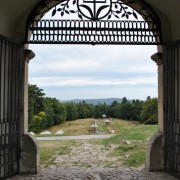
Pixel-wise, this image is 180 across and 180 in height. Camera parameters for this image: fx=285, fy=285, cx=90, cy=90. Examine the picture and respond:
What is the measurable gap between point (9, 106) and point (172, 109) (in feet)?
10.4

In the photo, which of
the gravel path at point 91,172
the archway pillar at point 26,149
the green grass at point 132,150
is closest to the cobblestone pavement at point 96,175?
the gravel path at point 91,172

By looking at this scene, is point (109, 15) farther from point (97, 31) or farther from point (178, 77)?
point (178, 77)

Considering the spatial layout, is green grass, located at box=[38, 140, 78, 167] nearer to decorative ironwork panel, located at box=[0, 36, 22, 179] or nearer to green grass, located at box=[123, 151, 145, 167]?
decorative ironwork panel, located at box=[0, 36, 22, 179]

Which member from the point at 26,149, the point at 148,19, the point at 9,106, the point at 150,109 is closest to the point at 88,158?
the point at 26,149

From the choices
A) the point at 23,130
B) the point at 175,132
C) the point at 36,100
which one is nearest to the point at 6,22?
the point at 23,130

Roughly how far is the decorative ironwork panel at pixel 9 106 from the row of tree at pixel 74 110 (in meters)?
10.6

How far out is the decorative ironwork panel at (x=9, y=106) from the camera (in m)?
5.09

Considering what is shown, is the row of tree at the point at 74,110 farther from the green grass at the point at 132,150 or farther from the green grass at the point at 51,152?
the green grass at the point at 51,152

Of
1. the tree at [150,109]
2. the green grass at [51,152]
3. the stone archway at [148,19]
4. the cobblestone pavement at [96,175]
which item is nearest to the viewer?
the cobblestone pavement at [96,175]

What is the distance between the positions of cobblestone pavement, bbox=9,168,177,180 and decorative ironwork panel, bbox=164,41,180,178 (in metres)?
0.32

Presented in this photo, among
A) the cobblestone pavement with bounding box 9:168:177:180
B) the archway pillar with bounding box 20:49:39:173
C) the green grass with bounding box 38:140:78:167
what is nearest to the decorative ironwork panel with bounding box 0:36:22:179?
the archway pillar with bounding box 20:49:39:173

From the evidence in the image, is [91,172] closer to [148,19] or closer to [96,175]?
[96,175]

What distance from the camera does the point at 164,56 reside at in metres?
5.76

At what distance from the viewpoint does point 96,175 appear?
18.1ft
